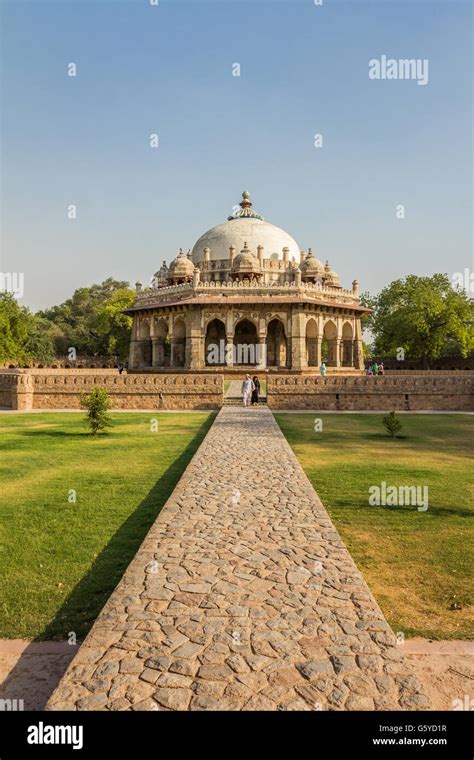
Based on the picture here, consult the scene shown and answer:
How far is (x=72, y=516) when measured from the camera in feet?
21.0

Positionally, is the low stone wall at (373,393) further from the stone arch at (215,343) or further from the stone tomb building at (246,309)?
the stone arch at (215,343)

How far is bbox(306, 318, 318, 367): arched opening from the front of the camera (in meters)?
34.2

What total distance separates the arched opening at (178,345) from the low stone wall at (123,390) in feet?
44.1

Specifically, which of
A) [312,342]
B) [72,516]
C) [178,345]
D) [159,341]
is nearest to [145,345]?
[159,341]

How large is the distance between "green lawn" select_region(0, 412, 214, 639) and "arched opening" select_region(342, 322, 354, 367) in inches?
1022

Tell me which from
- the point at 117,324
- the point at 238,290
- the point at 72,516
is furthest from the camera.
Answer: the point at 117,324

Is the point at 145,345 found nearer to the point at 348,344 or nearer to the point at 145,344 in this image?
the point at 145,344

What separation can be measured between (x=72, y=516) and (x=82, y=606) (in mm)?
2394

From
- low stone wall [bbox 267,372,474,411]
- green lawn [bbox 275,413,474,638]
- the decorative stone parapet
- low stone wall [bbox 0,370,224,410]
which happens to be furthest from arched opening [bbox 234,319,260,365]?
green lawn [bbox 275,413,474,638]

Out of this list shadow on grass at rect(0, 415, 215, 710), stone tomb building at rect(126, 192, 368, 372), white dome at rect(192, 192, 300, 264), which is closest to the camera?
shadow on grass at rect(0, 415, 215, 710)

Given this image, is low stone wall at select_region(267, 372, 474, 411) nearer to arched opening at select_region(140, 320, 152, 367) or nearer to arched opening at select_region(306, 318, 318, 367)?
arched opening at select_region(306, 318, 318, 367)

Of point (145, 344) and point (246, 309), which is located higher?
point (246, 309)

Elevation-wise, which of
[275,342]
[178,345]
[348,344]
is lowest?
[178,345]

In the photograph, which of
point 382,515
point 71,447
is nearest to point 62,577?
point 382,515
